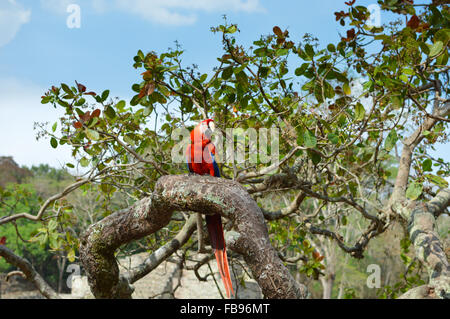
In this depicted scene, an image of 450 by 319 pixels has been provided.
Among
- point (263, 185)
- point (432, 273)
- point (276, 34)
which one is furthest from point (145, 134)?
point (432, 273)

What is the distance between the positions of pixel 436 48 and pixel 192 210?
5.70 ft

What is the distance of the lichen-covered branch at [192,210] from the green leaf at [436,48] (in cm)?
144

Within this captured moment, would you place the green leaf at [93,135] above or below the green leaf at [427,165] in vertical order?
above

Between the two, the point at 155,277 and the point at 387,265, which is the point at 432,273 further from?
the point at 387,265

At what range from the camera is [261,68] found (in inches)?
107

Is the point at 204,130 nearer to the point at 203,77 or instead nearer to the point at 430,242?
the point at 203,77

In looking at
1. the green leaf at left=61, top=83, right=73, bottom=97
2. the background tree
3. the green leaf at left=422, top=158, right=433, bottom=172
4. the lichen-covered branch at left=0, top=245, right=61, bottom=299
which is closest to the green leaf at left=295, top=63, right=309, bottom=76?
the background tree

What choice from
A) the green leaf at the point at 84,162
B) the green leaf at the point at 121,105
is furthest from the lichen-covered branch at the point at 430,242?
the green leaf at the point at 84,162

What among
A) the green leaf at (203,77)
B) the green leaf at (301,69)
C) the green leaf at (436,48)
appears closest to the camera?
the green leaf at (436,48)

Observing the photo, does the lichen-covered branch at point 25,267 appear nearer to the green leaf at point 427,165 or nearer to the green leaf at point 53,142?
the green leaf at point 53,142

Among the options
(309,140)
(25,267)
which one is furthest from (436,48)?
(25,267)

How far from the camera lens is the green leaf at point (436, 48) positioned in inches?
89.2

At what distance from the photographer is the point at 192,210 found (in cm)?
208

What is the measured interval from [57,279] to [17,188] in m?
18.5
